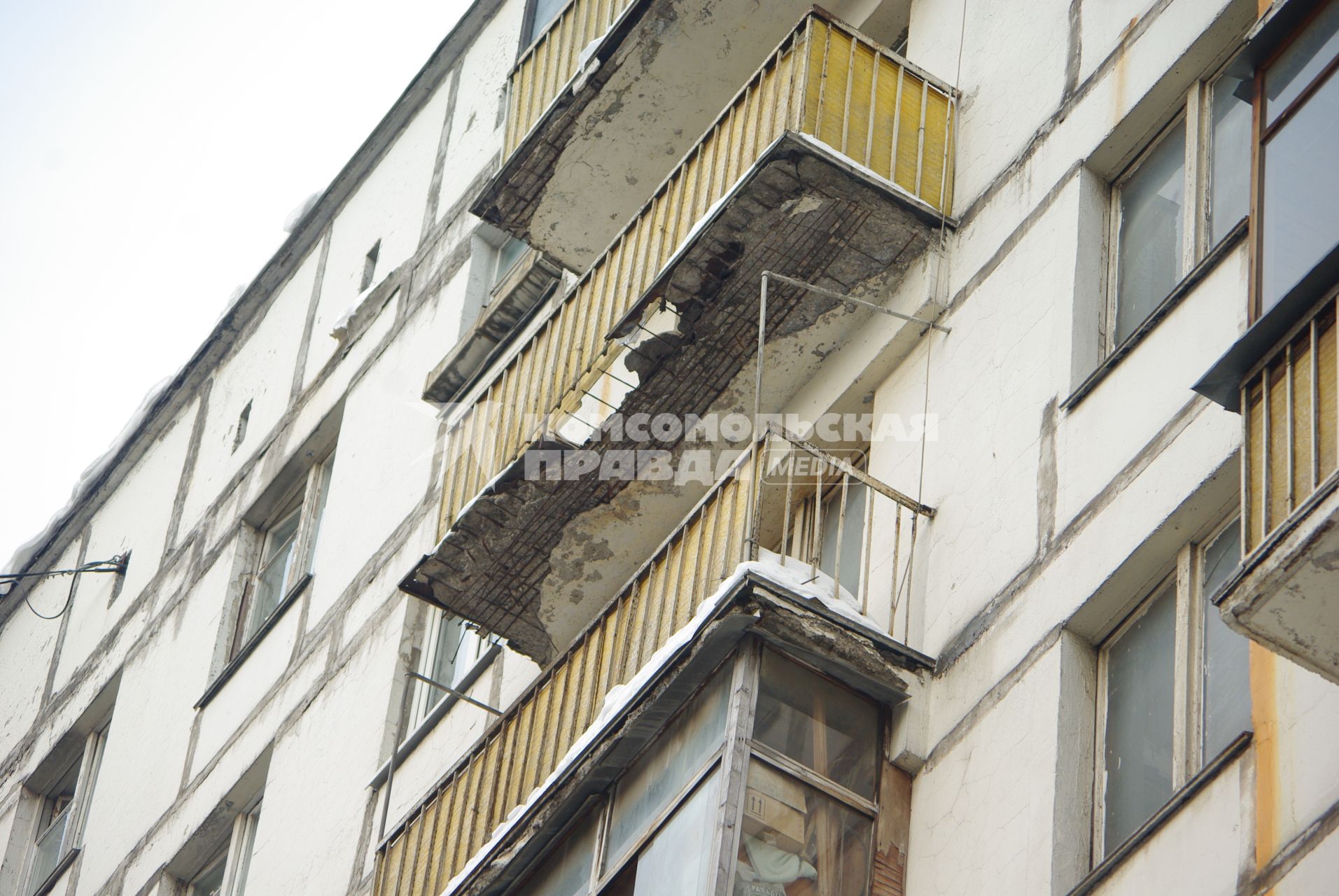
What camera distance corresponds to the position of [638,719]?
29.8 ft

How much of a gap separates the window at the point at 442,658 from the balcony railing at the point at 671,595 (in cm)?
317

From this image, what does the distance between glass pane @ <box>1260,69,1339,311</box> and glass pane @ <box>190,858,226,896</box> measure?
1156 centimetres

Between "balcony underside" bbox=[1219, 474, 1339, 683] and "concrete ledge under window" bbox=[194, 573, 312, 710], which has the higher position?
"concrete ledge under window" bbox=[194, 573, 312, 710]

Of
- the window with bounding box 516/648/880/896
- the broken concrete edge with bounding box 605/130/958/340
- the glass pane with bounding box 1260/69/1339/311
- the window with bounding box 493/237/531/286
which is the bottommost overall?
the window with bounding box 516/648/880/896

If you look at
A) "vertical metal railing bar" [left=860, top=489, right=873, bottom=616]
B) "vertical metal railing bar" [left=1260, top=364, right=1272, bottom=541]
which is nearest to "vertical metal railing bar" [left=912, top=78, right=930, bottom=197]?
"vertical metal railing bar" [left=860, top=489, right=873, bottom=616]

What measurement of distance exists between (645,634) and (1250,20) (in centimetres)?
400

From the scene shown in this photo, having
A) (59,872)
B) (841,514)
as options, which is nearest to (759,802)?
(841,514)

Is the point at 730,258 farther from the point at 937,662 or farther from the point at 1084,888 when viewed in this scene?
the point at 1084,888

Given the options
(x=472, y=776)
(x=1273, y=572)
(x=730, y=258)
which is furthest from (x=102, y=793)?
(x=1273, y=572)

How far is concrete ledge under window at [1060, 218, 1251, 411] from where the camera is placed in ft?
28.0

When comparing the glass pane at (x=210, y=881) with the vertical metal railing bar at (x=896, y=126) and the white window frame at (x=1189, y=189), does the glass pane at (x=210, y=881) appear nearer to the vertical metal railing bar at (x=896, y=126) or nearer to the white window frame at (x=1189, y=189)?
the vertical metal railing bar at (x=896, y=126)

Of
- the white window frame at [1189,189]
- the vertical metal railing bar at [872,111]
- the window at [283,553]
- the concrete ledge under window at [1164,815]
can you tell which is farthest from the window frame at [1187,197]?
the window at [283,553]

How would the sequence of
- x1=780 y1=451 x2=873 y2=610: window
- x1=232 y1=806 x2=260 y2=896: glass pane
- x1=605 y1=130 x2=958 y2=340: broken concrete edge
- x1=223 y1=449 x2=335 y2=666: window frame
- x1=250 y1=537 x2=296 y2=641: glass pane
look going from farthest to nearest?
x1=250 y1=537 x2=296 y2=641: glass pane < x1=223 y1=449 x2=335 y2=666: window frame < x1=232 y1=806 x2=260 y2=896: glass pane < x1=605 y1=130 x2=958 y2=340: broken concrete edge < x1=780 y1=451 x2=873 y2=610: window

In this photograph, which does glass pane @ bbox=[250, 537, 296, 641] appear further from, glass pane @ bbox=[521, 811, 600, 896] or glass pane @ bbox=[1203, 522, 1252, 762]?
glass pane @ bbox=[1203, 522, 1252, 762]
